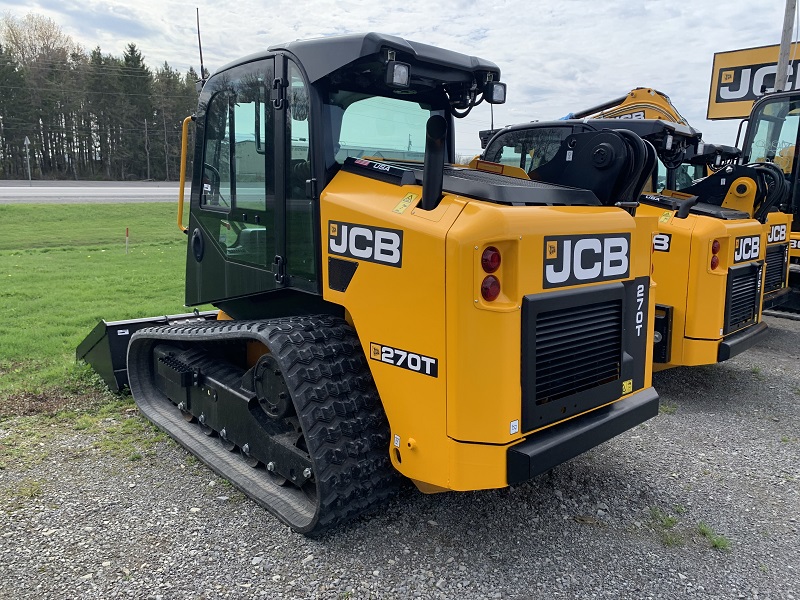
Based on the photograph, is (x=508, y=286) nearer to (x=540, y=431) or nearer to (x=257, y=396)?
(x=540, y=431)

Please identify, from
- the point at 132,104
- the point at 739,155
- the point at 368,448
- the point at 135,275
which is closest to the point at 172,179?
the point at 132,104

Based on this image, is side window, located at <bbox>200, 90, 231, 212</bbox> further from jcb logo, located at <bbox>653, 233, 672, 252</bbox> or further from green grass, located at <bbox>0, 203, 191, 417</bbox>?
jcb logo, located at <bbox>653, 233, 672, 252</bbox>

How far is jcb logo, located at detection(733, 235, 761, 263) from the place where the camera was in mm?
5496

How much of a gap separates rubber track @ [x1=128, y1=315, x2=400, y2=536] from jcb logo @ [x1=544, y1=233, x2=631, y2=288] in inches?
39.7

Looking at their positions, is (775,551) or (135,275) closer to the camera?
(775,551)

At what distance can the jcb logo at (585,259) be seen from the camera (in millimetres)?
2793

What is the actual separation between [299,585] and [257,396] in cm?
103

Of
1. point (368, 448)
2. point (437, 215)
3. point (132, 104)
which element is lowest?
point (368, 448)

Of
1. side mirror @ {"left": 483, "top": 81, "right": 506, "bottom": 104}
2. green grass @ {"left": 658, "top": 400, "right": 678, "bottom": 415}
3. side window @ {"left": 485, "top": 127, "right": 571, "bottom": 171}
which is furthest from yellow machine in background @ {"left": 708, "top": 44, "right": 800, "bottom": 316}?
side mirror @ {"left": 483, "top": 81, "right": 506, "bottom": 104}

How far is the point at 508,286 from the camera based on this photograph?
2662 millimetres

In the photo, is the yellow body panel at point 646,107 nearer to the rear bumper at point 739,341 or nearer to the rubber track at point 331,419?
the rear bumper at point 739,341

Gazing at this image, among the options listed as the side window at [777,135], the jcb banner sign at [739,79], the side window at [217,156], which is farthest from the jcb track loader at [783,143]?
A: the jcb banner sign at [739,79]

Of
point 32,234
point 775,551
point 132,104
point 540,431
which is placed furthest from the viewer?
point 132,104

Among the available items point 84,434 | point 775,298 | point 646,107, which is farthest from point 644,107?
point 84,434
